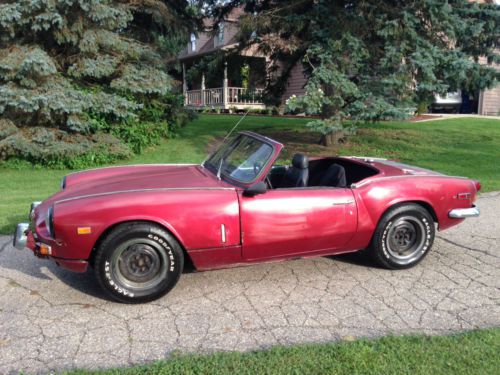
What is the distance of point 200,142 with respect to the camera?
13.3 metres

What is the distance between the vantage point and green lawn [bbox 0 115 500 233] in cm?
860

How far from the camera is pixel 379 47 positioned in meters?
10.7

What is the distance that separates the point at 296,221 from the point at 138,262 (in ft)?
4.53

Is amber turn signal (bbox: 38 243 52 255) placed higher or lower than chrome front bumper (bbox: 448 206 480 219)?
lower

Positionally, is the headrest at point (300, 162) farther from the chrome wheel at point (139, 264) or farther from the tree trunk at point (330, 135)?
the tree trunk at point (330, 135)

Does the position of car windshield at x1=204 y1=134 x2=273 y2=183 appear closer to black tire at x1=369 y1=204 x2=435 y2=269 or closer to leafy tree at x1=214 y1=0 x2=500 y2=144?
black tire at x1=369 y1=204 x2=435 y2=269

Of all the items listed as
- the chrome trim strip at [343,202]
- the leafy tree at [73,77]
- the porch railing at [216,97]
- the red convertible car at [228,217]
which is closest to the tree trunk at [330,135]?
the leafy tree at [73,77]

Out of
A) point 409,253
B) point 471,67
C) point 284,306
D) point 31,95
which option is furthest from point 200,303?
point 471,67

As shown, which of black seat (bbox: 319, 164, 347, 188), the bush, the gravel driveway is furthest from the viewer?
the bush

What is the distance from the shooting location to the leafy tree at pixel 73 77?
9.74 metres

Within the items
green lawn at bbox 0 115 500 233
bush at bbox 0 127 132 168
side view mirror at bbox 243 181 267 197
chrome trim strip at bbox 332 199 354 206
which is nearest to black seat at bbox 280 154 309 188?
chrome trim strip at bbox 332 199 354 206

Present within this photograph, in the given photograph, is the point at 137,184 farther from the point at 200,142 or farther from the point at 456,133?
the point at 456,133

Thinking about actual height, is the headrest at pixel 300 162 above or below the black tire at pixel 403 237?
above

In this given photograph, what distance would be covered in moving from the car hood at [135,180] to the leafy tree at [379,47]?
540cm
